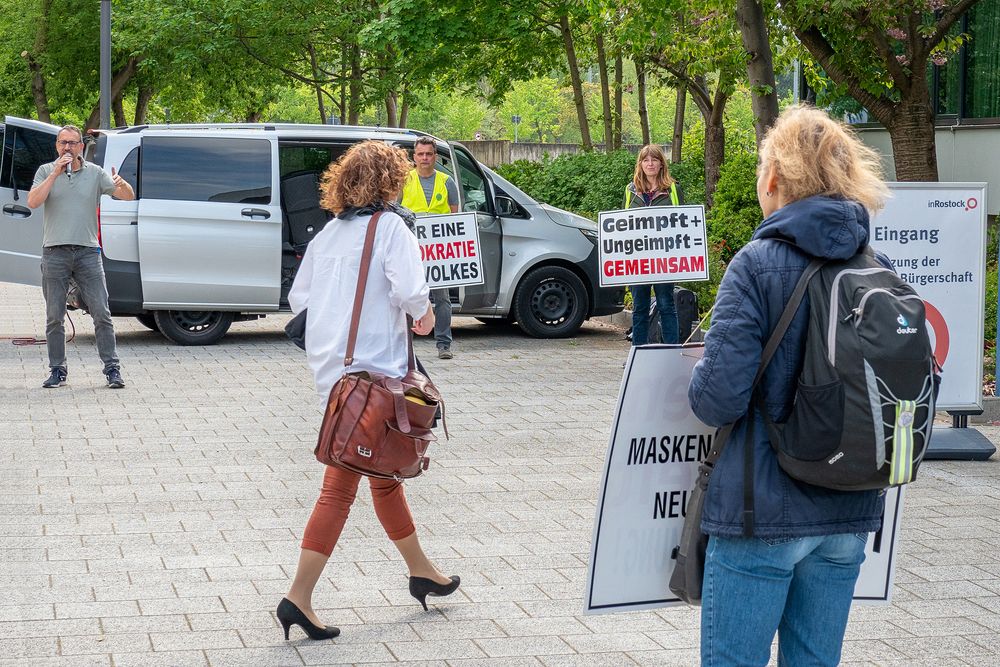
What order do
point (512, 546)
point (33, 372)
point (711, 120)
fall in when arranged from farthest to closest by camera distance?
1. point (711, 120)
2. point (33, 372)
3. point (512, 546)

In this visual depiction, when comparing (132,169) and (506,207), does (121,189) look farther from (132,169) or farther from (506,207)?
(506,207)

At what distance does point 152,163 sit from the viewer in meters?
12.8

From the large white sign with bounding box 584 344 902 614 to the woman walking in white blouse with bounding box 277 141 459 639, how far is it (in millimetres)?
1382

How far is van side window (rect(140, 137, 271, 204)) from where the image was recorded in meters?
12.8

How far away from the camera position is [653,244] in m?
11.6

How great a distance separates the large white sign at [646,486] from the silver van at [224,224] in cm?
909

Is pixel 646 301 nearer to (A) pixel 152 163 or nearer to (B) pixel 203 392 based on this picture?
(B) pixel 203 392

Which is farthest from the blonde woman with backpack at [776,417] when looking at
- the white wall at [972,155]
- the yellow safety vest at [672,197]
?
the white wall at [972,155]

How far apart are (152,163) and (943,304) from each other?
308 inches

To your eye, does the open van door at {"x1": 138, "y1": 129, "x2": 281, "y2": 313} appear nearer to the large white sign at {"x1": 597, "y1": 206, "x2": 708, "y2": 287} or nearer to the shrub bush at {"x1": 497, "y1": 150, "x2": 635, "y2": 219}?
the large white sign at {"x1": 597, "y1": 206, "x2": 708, "y2": 287}

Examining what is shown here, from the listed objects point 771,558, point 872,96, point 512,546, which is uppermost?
point 872,96

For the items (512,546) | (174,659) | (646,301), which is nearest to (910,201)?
(512,546)

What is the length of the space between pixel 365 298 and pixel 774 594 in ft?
7.10

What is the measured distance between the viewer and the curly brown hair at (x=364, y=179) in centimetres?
487
